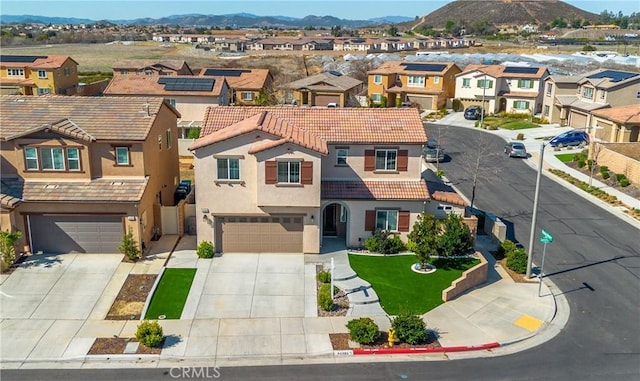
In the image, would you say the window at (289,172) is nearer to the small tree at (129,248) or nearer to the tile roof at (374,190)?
the tile roof at (374,190)

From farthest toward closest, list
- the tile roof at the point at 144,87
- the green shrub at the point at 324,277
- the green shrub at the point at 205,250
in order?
the tile roof at the point at 144,87, the green shrub at the point at 205,250, the green shrub at the point at 324,277

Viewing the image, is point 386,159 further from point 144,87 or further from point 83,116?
point 144,87

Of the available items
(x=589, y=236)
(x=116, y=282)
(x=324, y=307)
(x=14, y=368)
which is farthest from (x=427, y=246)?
(x=14, y=368)

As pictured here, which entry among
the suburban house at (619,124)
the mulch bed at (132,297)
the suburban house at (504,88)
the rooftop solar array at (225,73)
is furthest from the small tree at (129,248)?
the suburban house at (504,88)

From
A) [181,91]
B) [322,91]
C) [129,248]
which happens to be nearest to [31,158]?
[129,248]

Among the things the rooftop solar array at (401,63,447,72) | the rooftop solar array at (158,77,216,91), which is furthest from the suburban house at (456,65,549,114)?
the rooftop solar array at (158,77,216,91)

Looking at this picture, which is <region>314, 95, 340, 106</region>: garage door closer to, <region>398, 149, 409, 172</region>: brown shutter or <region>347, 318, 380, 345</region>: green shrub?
<region>398, 149, 409, 172</region>: brown shutter
